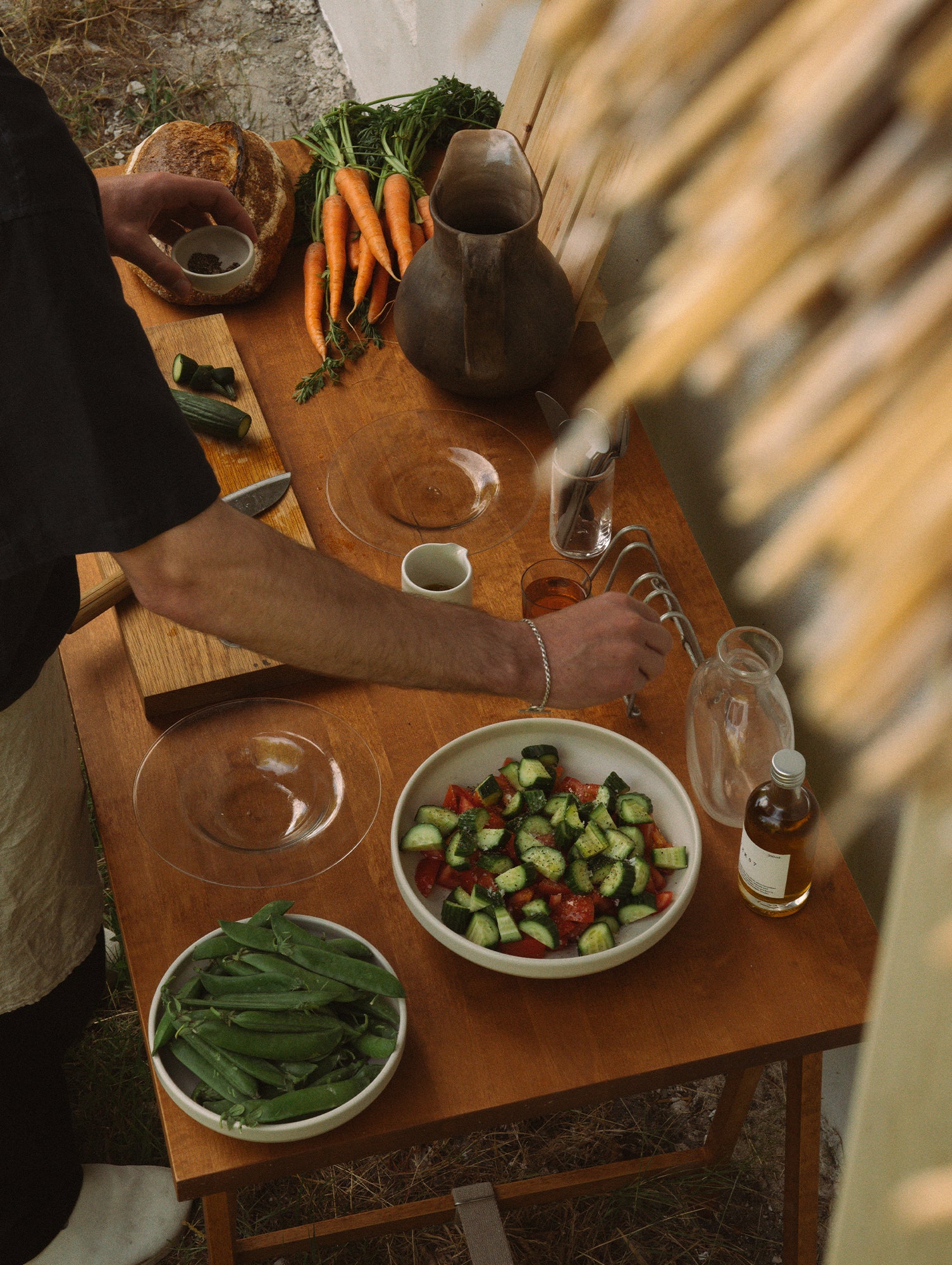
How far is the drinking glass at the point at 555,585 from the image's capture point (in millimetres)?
1490

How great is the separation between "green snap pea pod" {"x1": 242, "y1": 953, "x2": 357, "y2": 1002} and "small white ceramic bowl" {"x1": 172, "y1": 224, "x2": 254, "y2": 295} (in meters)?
1.11

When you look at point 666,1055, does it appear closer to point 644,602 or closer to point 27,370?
point 644,602

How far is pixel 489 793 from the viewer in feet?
4.19

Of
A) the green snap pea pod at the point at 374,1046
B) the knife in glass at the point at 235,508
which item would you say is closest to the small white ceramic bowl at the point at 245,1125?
the green snap pea pod at the point at 374,1046

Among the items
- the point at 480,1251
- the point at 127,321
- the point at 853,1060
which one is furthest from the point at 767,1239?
the point at 127,321

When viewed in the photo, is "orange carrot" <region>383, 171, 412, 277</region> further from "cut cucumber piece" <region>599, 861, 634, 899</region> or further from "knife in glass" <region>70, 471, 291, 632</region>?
"cut cucumber piece" <region>599, 861, 634, 899</region>

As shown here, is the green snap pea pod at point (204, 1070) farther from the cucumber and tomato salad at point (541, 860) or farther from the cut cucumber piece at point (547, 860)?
the cut cucumber piece at point (547, 860)

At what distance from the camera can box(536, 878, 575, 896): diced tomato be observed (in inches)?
47.4

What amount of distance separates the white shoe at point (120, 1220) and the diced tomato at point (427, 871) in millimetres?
865

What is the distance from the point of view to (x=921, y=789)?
0.26 meters

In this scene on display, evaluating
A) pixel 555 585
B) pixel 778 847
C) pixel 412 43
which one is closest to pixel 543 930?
pixel 778 847

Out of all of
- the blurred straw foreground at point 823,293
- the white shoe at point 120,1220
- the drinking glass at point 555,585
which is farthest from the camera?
the white shoe at point 120,1220

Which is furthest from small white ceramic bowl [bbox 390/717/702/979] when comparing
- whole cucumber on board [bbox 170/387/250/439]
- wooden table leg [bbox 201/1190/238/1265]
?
whole cucumber on board [bbox 170/387/250/439]

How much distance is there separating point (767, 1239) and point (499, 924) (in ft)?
3.58
